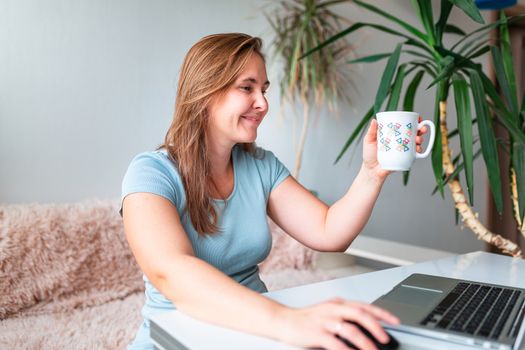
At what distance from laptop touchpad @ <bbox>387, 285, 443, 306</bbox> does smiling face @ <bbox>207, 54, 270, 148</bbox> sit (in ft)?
1.73

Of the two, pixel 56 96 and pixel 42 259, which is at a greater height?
pixel 56 96

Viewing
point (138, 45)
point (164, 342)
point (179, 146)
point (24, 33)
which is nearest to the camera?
point (164, 342)

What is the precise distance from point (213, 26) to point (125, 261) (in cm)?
120

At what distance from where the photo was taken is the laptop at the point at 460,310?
661mm

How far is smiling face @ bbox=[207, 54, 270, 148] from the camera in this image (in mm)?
1194

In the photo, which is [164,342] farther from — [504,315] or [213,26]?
[213,26]

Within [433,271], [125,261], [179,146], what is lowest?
[125,261]

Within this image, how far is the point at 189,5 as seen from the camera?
2.37 meters

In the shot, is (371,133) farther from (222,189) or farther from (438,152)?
(438,152)

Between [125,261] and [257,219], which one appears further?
[125,261]

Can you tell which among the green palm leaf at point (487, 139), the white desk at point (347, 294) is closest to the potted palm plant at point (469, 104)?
the green palm leaf at point (487, 139)

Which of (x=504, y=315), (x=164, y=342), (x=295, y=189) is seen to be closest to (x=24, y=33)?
(x=295, y=189)

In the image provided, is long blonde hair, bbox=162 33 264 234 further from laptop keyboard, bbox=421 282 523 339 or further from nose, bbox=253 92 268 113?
laptop keyboard, bbox=421 282 523 339

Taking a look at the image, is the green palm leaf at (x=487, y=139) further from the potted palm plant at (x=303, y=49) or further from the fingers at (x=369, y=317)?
the potted palm plant at (x=303, y=49)
